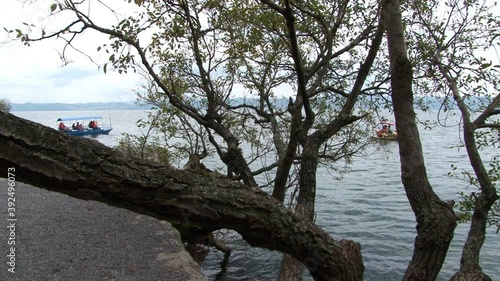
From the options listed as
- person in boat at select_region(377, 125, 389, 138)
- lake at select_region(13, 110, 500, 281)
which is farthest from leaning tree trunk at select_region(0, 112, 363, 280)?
person in boat at select_region(377, 125, 389, 138)

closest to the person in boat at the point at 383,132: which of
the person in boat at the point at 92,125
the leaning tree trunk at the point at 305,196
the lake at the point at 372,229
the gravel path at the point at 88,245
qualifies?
the lake at the point at 372,229

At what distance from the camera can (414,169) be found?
389 centimetres

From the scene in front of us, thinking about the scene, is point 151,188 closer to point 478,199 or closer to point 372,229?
point 478,199

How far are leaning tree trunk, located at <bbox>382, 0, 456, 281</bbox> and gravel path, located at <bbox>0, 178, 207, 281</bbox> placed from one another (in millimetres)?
3106

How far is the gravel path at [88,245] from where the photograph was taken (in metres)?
5.73

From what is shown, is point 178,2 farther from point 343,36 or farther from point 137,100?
point 137,100

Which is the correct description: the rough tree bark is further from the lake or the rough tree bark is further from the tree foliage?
the lake

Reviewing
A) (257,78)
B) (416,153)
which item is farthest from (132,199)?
(257,78)

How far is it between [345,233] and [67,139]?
1359 centimetres

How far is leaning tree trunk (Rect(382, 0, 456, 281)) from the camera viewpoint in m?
3.77

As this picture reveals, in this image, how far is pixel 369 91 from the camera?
324 inches

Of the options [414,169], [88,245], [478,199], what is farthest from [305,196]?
[88,245]

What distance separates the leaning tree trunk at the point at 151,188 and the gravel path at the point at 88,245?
263 centimetres

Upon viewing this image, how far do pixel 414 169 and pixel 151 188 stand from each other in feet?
8.01
